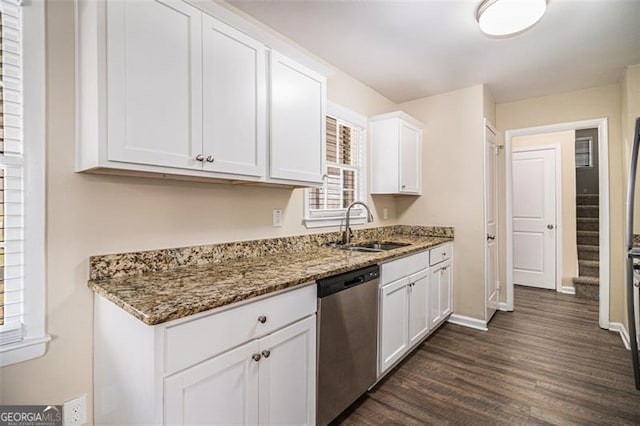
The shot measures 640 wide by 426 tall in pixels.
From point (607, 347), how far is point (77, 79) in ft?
13.8

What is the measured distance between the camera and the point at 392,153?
124 inches

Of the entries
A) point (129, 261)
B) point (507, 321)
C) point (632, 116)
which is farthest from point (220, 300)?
point (632, 116)

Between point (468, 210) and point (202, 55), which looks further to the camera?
point (468, 210)

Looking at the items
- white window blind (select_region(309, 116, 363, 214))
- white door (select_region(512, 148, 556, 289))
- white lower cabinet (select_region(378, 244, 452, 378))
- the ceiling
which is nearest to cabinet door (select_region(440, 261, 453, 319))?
white lower cabinet (select_region(378, 244, 452, 378))

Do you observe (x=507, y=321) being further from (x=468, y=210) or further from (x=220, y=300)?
(x=220, y=300)

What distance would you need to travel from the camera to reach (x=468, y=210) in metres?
3.25

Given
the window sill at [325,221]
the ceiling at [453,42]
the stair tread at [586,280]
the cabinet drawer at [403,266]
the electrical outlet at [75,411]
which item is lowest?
the stair tread at [586,280]

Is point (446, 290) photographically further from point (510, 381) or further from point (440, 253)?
point (510, 381)

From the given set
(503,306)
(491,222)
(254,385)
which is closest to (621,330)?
(503,306)

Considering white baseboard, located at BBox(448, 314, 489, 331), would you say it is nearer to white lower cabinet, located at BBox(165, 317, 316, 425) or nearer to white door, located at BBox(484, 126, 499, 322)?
white door, located at BBox(484, 126, 499, 322)

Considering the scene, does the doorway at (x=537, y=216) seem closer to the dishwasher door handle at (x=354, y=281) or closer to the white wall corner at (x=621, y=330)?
the white wall corner at (x=621, y=330)

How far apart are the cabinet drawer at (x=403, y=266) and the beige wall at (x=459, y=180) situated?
799mm

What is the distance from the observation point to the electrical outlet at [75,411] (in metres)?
1.33

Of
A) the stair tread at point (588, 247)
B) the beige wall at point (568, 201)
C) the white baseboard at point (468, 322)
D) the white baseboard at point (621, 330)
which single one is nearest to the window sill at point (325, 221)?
the white baseboard at point (468, 322)
